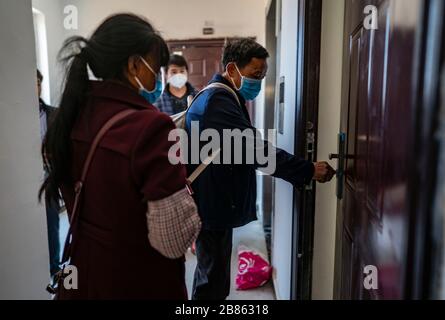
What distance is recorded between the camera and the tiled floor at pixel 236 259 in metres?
2.16

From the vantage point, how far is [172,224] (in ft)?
2.49

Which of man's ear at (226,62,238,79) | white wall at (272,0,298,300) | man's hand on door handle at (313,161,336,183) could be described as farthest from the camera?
man's ear at (226,62,238,79)

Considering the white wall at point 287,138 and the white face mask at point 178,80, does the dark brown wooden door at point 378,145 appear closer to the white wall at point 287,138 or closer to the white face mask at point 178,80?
the white wall at point 287,138

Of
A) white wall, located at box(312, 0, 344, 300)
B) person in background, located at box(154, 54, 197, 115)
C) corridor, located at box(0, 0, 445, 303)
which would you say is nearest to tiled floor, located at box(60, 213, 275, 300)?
corridor, located at box(0, 0, 445, 303)

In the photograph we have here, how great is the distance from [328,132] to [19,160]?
1.23m

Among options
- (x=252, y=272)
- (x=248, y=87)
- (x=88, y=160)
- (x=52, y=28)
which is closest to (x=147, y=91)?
(x=88, y=160)

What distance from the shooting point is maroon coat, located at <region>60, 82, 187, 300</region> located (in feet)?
2.42

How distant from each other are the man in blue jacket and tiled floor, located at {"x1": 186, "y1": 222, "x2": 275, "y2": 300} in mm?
607

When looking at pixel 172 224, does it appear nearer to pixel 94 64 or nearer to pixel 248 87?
pixel 94 64

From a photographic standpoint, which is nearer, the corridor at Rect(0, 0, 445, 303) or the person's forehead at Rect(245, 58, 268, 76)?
the corridor at Rect(0, 0, 445, 303)

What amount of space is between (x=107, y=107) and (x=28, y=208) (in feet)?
2.83

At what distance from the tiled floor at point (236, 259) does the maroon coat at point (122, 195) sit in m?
1.43

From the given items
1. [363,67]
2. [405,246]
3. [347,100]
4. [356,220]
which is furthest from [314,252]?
[405,246]

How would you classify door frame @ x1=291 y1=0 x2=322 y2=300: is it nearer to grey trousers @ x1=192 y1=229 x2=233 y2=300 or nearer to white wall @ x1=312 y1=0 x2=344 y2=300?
white wall @ x1=312 y1=0 x2=344 y2=300
